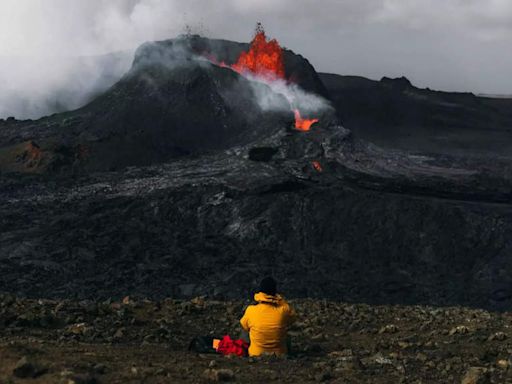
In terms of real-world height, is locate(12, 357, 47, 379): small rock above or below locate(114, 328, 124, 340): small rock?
above

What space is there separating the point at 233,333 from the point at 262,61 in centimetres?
4848

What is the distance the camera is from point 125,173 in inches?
1585

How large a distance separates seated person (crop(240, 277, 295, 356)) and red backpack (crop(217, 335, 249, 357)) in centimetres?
14

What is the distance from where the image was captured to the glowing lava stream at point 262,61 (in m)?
58.3

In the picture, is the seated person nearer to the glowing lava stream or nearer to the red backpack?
the red backpack

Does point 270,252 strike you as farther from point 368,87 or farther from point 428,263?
point 368,87

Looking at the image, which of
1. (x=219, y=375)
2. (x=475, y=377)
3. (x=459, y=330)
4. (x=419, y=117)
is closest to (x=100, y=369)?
(x=219, y=375)

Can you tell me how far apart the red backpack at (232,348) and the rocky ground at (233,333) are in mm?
603

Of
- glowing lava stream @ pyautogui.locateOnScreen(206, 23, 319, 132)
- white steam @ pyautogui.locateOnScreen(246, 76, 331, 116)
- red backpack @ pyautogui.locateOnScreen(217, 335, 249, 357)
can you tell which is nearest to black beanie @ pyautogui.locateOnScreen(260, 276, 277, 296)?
red backpack @ pyautogui.locateOnScreen(217, 335, 249, 357)

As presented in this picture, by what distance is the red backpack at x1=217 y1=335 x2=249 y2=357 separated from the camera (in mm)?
10164

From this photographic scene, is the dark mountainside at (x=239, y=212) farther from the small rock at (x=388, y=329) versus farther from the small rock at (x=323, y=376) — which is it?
the small rock at (x=323, y=376)

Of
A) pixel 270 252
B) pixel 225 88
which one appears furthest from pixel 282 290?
pixel 225 88

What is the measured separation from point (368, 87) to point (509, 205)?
45589 millimetres

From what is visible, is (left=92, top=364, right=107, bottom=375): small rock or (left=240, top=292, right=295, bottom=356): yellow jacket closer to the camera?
(left=92, top=364, right=107, bottom=375): small rock
